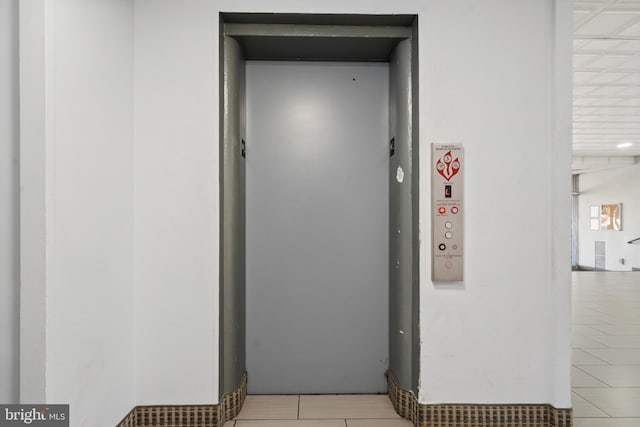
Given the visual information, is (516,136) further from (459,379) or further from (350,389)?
(350,389)

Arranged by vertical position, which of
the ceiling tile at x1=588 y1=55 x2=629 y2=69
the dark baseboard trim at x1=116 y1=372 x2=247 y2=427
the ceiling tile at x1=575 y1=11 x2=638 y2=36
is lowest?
the dark baseboard trim at x1=116 y1=372 x2=247 y2=427

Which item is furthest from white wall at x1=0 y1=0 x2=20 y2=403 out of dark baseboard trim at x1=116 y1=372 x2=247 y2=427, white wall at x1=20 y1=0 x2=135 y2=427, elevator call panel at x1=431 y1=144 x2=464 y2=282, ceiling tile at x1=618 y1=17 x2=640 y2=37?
ceiling tile at x1=618 y1=17 x2=640 y2=37

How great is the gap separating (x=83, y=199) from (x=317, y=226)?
156cm

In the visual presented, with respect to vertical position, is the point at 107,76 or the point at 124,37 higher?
the point at 124,37

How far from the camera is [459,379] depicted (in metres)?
2.49

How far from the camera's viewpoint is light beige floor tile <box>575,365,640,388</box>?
10.5 ft

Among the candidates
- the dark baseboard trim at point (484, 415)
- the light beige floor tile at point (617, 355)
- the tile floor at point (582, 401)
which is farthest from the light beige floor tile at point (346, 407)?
the light beige floor tile at point (617, 355)

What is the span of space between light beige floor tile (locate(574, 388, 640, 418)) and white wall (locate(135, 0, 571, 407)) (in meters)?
0.69

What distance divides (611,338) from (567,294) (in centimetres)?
276

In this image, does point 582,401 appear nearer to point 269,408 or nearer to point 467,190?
point 467,190

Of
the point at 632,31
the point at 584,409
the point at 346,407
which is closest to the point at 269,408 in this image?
the point at 346,407

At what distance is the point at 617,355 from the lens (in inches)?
153

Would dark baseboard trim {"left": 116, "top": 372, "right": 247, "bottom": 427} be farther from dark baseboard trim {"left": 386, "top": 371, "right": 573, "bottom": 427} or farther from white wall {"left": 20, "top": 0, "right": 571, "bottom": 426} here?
dark baseboard trim {"left": 386, "top": 371, "right": 573, "bottom": 427}

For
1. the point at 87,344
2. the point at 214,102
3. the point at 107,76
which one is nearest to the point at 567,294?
the point at 214,102
